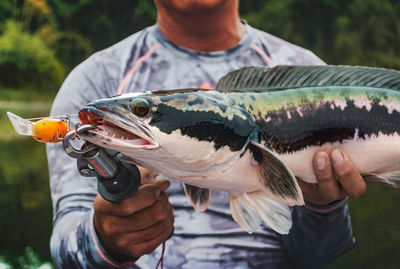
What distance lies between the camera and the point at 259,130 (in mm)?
800

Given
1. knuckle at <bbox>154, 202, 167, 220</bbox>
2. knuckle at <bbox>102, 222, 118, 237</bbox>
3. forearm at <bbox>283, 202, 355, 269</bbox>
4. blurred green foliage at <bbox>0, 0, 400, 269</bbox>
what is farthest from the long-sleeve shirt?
blurred green foliage at <bbox>0, 0, 400, 269</bbox>

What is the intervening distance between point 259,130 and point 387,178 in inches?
13.3

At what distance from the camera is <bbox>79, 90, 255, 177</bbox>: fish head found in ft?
2.21

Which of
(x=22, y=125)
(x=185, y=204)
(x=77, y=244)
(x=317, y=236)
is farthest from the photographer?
(x=185, y=204)

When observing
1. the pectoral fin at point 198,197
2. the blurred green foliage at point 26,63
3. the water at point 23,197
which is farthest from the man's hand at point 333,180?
the blurred green foliage at point 26,63

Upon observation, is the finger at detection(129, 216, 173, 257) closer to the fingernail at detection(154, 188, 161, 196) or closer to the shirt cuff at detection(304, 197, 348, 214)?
the fingernail at detection(154, 188, 161, 196)

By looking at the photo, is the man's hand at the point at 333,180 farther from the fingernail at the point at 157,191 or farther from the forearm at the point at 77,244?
the forearm at the point at 77,244

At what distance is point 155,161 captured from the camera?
0.72 meters

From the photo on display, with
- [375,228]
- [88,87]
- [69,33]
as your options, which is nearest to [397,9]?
[375,228]

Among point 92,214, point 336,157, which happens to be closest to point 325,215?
point 336,157

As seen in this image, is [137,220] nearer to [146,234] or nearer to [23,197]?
[146,234]

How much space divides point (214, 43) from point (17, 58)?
12341 mm

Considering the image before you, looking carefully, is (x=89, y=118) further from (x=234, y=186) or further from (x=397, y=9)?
(x=397, y=9)

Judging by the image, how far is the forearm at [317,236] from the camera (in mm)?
1106
